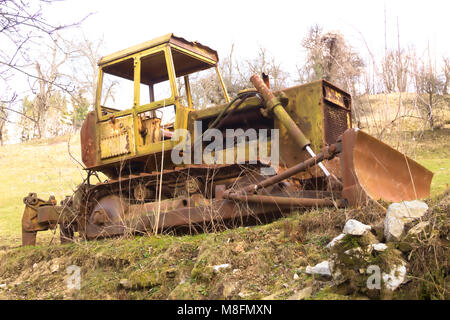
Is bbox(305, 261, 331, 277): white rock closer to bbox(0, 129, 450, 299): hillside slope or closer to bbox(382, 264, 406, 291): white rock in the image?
bbox(0, 129, 450, 299): hillside slope

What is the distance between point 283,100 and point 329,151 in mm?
1278

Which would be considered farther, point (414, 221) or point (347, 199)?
point (347, 199)

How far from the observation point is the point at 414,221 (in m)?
2.88

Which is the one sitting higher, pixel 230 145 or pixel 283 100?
pixel 283 100

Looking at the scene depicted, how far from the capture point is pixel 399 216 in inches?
116

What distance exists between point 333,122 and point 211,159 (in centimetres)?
165

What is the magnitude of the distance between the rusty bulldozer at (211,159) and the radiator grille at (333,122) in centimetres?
1

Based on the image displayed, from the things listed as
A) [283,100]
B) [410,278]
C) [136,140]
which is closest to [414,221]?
[410,278]

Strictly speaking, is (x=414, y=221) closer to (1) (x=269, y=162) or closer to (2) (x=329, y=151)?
(2) (x=329, y=151)

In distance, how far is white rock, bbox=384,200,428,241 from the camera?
9.27 feet

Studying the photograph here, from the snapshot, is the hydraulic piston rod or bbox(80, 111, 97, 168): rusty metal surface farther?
bbox(80, 111, 97, 168): rusty metal surface

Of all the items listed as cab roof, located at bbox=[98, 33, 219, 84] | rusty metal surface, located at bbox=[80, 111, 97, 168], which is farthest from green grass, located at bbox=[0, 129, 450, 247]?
cab roof, located at bbox=[98, 33, 219, 84]

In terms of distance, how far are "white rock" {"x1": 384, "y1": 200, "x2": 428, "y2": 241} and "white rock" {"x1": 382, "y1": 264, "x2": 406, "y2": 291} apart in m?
0.32

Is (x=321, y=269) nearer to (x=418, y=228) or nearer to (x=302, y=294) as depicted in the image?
(x=302, y=294)
